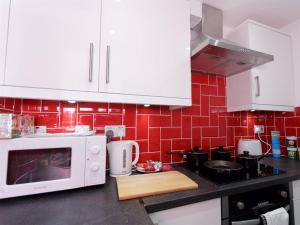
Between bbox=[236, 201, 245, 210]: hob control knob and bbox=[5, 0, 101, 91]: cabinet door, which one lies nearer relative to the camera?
bbox=[5, 0, 101, 91]: cabinet door

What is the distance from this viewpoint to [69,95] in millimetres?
782

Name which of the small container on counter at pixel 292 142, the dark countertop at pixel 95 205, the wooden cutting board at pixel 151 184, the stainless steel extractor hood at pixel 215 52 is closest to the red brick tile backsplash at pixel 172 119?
the small container on counter at pixel 292 142

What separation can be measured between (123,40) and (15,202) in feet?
3.12

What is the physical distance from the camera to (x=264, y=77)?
138 centimetres

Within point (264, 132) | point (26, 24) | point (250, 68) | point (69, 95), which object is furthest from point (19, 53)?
point (264, 132)

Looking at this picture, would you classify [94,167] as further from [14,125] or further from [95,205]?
[14,125]

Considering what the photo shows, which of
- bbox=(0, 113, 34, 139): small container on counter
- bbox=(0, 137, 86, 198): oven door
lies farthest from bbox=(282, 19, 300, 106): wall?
bbox=(0, 113, 34, 139): small container on counter

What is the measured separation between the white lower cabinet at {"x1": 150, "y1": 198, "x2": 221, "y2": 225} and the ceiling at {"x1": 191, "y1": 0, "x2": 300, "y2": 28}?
146 cm

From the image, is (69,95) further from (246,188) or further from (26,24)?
(246,188)

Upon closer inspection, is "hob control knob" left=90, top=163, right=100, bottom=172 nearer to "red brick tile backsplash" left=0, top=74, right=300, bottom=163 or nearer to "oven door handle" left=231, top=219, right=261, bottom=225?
"red brick tile backsplash" left=0, top=74, right=300, bottom=163

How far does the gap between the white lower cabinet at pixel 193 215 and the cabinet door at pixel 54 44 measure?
0.71m

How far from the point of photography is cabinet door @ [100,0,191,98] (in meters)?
0.87

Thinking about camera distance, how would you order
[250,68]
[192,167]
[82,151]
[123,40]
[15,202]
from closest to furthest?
[15,202] → [82,151] → [123,40] → [192,167] → [250,68]

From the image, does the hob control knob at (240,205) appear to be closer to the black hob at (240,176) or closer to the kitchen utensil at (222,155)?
the black hob at (240,176)
